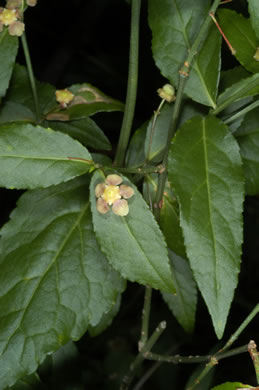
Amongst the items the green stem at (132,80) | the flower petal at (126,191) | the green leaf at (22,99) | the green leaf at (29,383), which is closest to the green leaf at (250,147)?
the green stem at (132,80)

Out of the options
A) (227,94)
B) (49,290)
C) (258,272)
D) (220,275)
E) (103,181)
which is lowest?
(258,272)

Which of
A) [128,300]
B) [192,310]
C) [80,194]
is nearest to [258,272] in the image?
[128,300]

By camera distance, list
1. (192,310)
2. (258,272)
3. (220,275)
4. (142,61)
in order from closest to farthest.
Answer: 1. (220,275)
2. (192,310)
3. (142,61)
4. (258,272)

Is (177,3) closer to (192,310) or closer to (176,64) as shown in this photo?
(176,64)

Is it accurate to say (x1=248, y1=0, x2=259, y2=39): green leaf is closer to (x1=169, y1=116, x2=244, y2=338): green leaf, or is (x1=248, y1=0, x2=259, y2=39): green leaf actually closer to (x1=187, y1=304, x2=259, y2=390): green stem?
(x1=169, y1=116, x2=244, y2=338): green leaf

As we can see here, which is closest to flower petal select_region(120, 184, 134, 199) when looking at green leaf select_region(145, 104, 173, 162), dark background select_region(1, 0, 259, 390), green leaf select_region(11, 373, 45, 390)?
green leaf select_region(145, 104, 173, 162)

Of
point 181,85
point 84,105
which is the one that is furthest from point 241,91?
point 84,105

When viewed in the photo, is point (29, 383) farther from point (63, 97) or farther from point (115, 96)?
point (115, 96)
